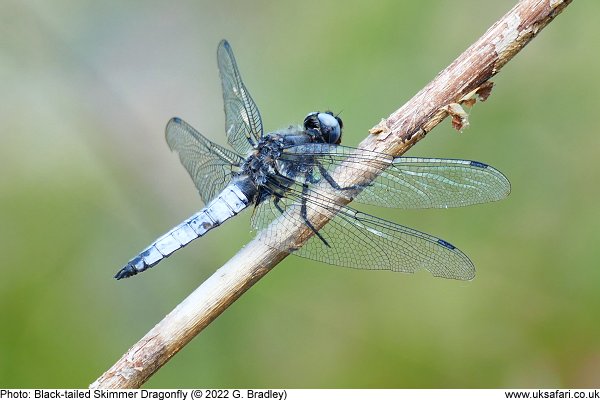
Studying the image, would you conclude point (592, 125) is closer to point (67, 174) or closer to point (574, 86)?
point (574, 86)

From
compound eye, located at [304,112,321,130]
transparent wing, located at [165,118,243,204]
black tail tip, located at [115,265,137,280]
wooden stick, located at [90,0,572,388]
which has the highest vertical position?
transparent wing, located at [165,118,243,204]

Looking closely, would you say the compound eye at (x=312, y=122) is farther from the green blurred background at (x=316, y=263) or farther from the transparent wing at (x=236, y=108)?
the green blurred background at (x=316, y=263)

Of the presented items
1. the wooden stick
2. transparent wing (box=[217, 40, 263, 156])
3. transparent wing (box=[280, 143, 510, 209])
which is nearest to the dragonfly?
transparent wing (box=[280, 143, 510, 209])

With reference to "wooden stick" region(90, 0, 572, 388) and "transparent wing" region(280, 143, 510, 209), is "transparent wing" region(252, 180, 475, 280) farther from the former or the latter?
"wooden stick" region(90, 0, 572, 388)

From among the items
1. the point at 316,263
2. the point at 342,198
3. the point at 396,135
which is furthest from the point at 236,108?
the point at 396,135

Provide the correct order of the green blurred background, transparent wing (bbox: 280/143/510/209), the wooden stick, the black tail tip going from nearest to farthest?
the wooden stick < transparent wing (bbox: 280/143/510/209) < the black tail tip < the green blurred background

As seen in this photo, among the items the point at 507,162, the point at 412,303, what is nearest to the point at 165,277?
the point at 412,303

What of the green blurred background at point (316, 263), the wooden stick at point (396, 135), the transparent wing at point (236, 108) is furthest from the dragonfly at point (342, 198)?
the green blurred background at point (316, 263)

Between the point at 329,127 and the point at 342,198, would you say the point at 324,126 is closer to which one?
the point at 329,127
